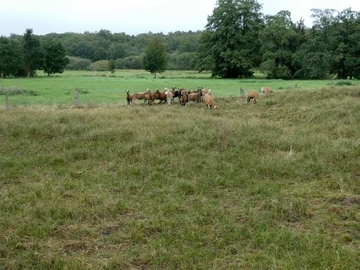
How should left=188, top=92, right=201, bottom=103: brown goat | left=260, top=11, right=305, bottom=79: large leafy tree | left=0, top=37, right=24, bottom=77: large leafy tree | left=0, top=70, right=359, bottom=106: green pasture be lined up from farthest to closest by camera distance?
left=0, top=37, right=24, bottom=77: large leafy tree → left=260, top=11, right=305, bottom=79: large leafy tree → left=0, top=70, right=359, bottom=106: green pasture → left=188, top=92, right=201, bottom=103: brown goat

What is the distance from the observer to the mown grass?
5.27 metres

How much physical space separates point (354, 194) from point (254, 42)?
58.3 m

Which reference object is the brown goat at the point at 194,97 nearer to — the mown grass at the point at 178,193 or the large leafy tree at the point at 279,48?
the mown grass at the point at 178,193

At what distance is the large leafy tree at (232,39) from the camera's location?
60219 millimetres

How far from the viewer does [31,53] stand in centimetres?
6725

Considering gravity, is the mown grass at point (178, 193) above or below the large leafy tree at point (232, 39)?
below

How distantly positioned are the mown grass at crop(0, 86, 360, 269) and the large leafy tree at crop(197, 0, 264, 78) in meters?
47.2

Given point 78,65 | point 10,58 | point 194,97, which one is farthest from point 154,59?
point 194,97

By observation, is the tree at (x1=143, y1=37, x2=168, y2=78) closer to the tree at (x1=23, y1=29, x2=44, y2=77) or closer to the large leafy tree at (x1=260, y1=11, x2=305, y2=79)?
the tree at (x1=23, y1=29, x2=44, y2=77)

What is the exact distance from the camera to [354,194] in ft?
24.2

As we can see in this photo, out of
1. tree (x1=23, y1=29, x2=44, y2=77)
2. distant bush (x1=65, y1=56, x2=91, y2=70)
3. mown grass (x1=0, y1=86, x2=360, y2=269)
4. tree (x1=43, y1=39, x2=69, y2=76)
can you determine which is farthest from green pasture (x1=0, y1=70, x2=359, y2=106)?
distant bush (x1=65, y1=56, x2=91, y2=70)

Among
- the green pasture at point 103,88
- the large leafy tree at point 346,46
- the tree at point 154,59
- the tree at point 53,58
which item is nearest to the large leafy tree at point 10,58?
the tree at point 53,58

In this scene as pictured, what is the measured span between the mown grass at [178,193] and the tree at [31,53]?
57854 millimetres

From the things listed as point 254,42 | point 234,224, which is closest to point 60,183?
point 234,224
